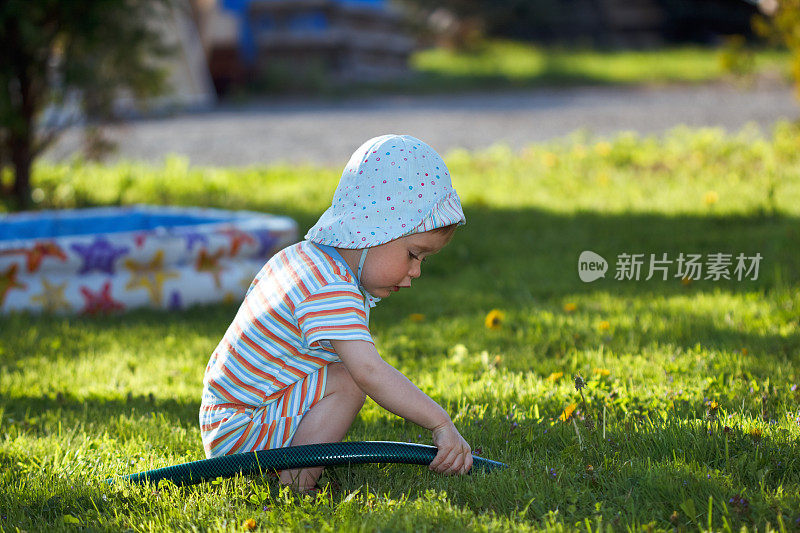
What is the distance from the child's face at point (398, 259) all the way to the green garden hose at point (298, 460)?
45 centimetres

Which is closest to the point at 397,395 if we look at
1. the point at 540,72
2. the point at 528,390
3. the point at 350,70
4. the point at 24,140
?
the point at 528,390

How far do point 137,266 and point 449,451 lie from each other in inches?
119

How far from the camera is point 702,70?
1631 cm

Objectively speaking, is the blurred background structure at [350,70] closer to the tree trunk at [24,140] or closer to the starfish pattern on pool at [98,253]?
the tree trunk at [24,140]

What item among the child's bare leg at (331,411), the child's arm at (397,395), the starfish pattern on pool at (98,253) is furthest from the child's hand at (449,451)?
the starfish pattern on pool at (98,253)

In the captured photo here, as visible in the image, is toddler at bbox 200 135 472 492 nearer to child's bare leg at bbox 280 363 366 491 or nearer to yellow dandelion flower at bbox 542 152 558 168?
child's bare leg at bbox 280 363 366 491

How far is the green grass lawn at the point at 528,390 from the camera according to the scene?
2.12 m

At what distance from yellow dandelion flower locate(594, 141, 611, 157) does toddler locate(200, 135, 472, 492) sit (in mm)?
5690

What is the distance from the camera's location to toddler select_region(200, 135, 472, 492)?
2217mm

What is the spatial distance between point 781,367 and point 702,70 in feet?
48.2

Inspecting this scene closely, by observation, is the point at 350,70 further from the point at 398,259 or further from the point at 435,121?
the point at 398,259

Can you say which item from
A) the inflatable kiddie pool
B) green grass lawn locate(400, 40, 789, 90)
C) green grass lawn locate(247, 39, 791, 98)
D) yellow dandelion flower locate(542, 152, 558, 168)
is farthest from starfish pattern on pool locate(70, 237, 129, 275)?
green grass lawn locate(400, 40, 789, 90)

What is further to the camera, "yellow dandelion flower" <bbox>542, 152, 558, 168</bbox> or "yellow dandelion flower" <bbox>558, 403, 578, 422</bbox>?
"yellow dandelion flower" <bbox>542, 152, 558, 168</bbox>

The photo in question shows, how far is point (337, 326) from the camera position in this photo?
2199mm
